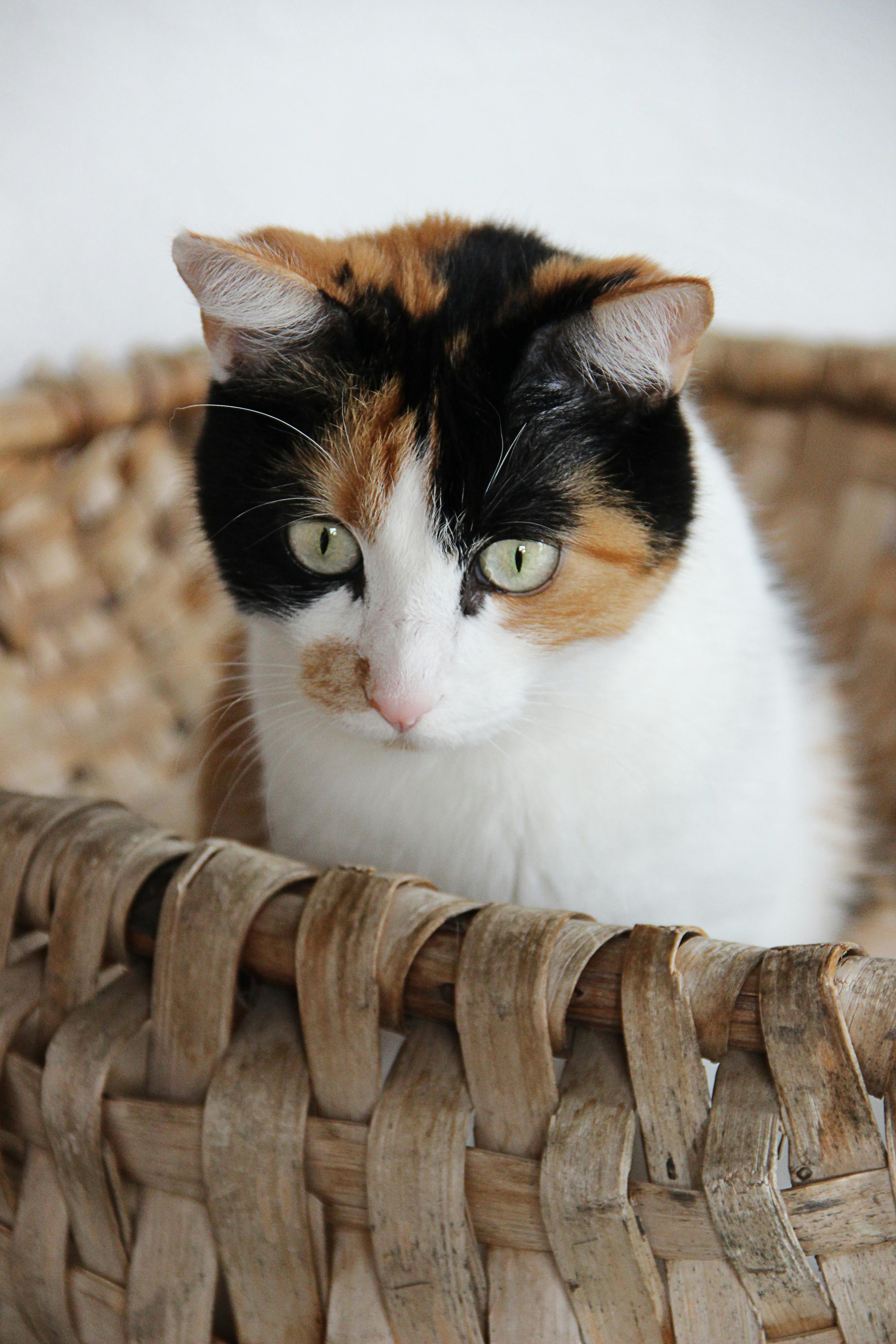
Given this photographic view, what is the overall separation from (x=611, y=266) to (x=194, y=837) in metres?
0.78

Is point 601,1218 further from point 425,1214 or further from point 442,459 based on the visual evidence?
point 442,459

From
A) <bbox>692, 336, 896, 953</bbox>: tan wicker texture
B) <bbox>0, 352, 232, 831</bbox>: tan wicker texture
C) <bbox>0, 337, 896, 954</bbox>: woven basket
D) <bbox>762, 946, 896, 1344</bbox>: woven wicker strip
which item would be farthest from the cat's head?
<bbox>692, 336, 896, 953</bbox>: tan wicker texture

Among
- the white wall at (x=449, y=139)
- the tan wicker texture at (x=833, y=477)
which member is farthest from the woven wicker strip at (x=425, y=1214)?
the tan wicker texture at (x=833, y=477)

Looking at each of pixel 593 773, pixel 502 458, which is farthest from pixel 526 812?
pixel 502 458

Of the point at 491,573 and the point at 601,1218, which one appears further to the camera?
the point at 491,573

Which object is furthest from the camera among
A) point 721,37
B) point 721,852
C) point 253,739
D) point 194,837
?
point 721,37

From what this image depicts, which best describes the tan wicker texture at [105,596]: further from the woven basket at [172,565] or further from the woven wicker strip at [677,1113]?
the woven wicker strip at [677,1113]

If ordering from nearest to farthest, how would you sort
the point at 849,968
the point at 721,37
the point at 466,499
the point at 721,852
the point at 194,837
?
the point at 849,968, the point at 466,499, the point at 721,852, the point at 194,837, the point at 721,37

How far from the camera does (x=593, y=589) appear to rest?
2.44ft

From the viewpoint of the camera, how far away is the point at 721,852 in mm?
850

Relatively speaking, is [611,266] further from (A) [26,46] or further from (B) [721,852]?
(A) [26,46]

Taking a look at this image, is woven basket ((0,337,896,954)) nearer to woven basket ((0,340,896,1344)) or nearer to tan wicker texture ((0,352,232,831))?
tan wicker texture ((0,352,232,831))

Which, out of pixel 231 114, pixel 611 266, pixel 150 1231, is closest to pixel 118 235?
pixel 231 114

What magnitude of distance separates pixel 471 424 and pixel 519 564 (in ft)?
0.31
